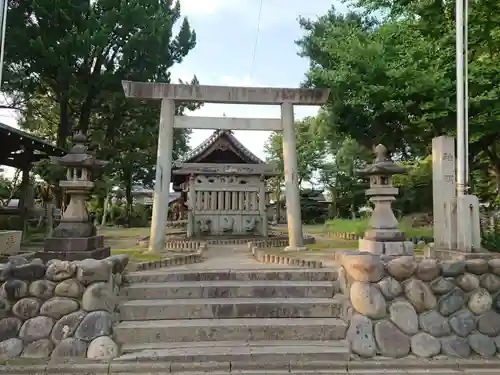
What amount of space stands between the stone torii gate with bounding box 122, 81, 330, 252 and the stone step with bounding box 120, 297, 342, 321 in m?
4.20

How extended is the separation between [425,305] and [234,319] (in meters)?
2.56

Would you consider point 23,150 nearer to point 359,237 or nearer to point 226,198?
point 226,198

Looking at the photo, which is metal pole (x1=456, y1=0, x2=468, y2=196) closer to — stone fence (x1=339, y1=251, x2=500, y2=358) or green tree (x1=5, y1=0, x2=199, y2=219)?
stone fence (x1=339, y1=251, x2=500, y2=358)

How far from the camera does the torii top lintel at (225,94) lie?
9.88m

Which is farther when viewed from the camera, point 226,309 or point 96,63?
point 96,63

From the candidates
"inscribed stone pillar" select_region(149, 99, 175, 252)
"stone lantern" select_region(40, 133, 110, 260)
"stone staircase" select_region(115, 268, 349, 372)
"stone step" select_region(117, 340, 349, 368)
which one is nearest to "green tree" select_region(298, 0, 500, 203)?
"inscribed stone pillar" select_region(149, 99, 175, 252)

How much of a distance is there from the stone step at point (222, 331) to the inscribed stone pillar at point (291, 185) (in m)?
4.79

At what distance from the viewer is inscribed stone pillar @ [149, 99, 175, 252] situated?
959cm

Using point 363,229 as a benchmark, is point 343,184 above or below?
above

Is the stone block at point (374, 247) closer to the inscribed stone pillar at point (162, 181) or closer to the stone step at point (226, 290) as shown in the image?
the stone step at point (226, 290)

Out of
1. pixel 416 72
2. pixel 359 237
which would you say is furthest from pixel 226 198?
pixel 416 72

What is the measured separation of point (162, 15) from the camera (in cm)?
1845

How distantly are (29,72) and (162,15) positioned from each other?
649 centimetres

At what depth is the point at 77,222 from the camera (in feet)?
19.8
